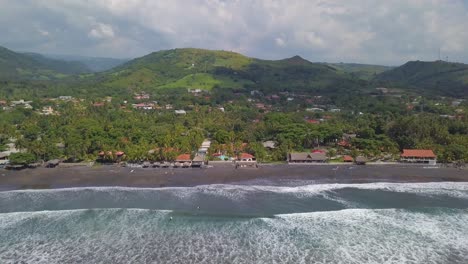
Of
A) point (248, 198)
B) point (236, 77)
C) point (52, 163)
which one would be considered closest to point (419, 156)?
point (248, 198)

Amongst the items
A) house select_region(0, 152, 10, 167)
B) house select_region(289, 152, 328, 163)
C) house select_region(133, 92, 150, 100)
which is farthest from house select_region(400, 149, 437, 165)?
house select_region(133, 92, 150, 100)

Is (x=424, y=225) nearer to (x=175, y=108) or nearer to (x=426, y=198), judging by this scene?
(x=426, y=198)

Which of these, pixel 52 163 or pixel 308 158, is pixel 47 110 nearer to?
pixel 52 163

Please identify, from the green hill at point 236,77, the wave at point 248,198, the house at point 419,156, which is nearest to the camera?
the wave at point 248,198

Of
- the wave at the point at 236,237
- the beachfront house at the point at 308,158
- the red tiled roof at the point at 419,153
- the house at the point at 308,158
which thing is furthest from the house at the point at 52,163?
the red tiled roof at the point at 419,153

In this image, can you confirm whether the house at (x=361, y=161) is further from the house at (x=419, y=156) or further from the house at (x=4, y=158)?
the house at (x=4, y=158)

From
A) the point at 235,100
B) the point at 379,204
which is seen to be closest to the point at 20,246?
the point at 379,204
